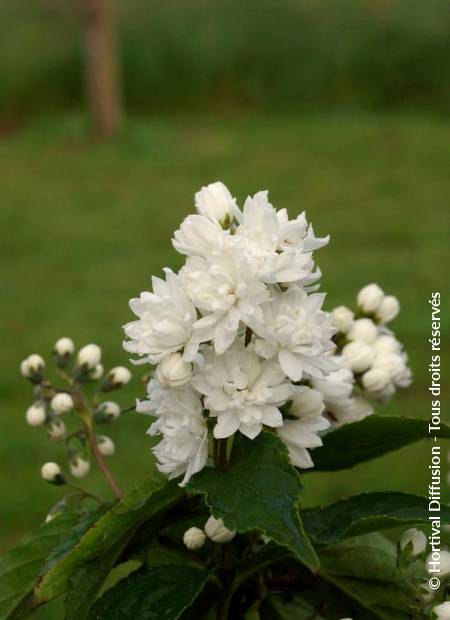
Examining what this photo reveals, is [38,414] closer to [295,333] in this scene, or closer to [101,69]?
[295,333]

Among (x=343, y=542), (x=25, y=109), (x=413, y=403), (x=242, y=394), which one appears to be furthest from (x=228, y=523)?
(x=25, y=109)

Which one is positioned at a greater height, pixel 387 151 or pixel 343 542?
pixel 387 151

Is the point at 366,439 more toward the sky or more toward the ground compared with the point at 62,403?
more toward the ground

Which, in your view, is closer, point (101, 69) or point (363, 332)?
point (363, 332)

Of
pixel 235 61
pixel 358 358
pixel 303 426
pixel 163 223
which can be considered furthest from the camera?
pixel 235 61

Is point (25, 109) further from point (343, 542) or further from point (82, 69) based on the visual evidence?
point (343, 542)

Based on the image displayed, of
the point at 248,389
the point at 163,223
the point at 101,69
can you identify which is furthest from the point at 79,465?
the point at 101,69

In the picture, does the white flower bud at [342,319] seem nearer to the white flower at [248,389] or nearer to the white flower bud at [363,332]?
the white flower bud at [363,332]
